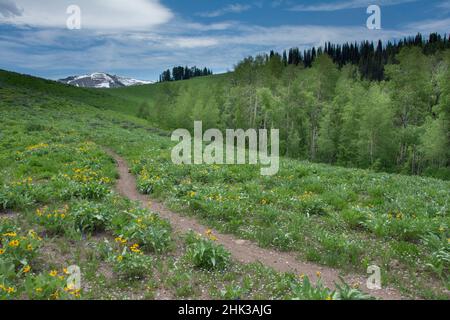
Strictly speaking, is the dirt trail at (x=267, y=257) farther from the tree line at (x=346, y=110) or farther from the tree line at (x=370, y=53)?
the tree line at (x=370, y=53)

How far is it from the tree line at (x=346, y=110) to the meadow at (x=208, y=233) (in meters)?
37.6

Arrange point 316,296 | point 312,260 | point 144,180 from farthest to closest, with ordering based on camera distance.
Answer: point 144,180
point 312,260
point 316,296

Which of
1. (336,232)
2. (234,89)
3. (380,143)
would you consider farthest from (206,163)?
(234,89)

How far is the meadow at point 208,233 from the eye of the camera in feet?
24.7

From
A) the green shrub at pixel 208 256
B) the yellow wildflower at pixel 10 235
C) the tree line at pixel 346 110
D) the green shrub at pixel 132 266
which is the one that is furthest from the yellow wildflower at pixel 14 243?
the tree line at pixel 346 110

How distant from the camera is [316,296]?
641 cm

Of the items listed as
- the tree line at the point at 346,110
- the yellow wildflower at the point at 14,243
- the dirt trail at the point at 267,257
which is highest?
the tree line at the point at 346,110

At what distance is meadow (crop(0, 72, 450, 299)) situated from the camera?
7.52 metres

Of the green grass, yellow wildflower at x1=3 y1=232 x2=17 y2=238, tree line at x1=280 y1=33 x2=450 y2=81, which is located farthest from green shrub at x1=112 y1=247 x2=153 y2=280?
tree line at x1=280 y1=33 x2=450 y2=81

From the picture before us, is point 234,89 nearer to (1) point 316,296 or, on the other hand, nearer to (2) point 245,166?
(2) point 245,166

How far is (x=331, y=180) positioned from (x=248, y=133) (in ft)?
170

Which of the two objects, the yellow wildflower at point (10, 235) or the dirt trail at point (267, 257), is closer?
the dirt trail at point (267, 257)

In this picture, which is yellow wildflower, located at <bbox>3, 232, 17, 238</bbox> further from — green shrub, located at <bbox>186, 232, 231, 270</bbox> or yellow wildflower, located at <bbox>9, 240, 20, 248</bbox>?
green shrub, located at <bbox>186, 232, 231, 270</bbox>

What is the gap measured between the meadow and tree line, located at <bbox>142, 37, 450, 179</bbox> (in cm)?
3761
